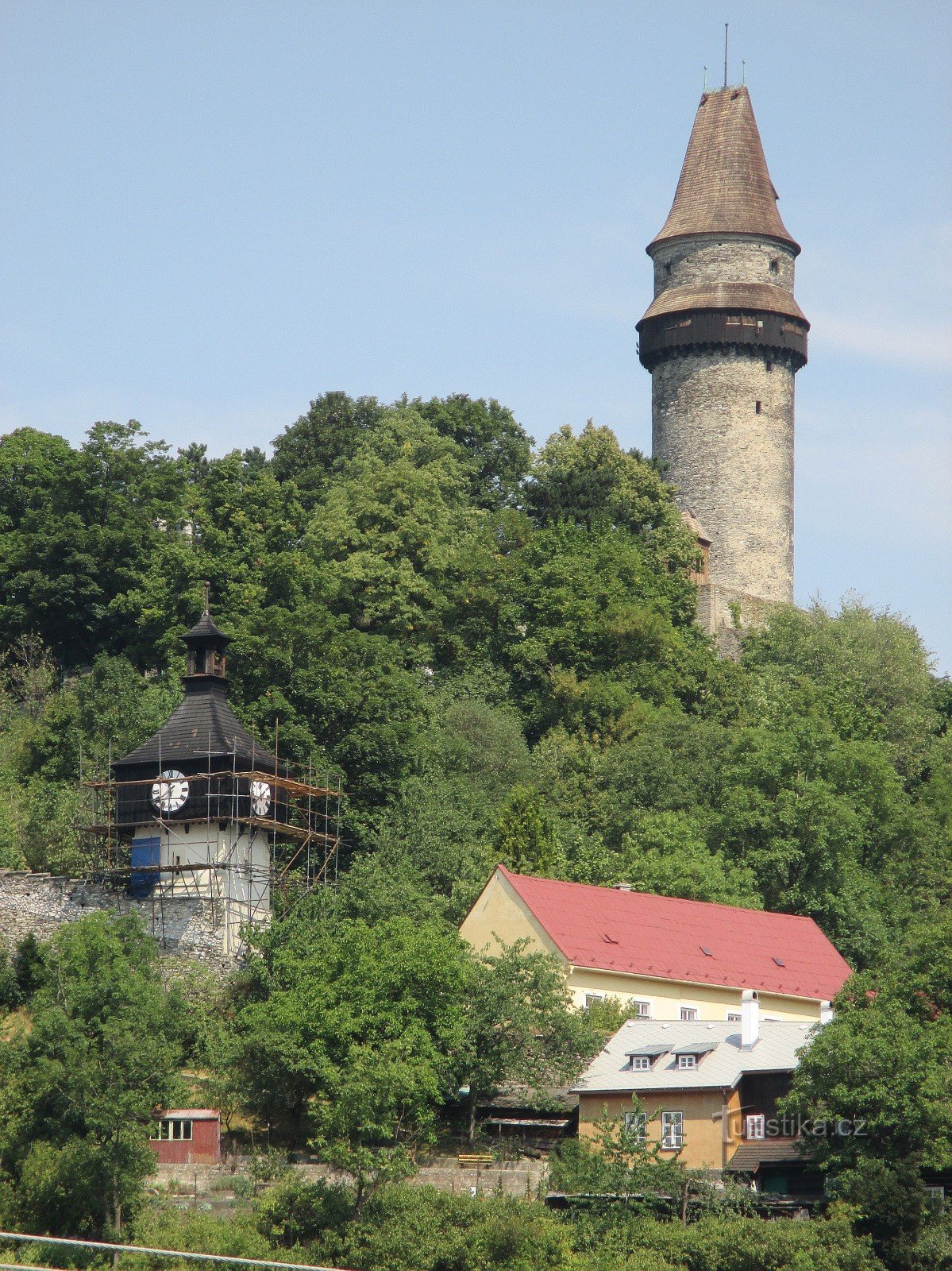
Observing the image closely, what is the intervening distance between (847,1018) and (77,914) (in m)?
17.7

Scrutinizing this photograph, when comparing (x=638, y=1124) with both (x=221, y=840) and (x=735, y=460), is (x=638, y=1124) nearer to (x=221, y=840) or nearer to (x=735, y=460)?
(x=221, y=840)

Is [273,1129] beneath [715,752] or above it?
beneath

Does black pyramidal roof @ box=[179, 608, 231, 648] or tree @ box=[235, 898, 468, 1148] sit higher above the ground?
black pyramidal roof @ box=[179, 608, 231, 648]

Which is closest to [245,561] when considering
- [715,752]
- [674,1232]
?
[715,752]

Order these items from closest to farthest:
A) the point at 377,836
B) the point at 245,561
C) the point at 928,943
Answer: the point at 928,943 → the point at 377,836 → the point at 245,561

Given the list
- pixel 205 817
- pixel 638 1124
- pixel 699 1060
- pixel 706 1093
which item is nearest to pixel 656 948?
pixel 699 1060

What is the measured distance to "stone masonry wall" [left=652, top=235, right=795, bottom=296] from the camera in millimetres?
77562

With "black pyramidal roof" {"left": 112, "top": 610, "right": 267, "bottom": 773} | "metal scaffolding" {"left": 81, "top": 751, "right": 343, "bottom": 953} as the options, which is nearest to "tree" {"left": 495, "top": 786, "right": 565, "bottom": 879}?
"metal scaffolding" {"left": 81, "top": 751, "right": 343, "bottom": 953}

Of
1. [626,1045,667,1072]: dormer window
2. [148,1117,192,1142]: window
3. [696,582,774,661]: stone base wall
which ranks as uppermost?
[696,582,774,661]: stone base wall

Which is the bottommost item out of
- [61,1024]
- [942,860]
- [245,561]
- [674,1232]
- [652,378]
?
[674,1232]

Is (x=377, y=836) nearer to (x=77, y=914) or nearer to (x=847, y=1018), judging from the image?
(x=77, y=914)

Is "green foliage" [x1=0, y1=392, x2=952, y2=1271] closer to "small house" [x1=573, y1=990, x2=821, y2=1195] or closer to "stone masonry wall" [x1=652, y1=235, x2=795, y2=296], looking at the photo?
"small house" [x1=573, y1=990, x2=821, y2=1195]

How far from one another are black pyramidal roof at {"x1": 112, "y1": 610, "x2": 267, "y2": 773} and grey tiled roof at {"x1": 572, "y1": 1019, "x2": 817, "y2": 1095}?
11580 mm

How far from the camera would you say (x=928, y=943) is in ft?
143
